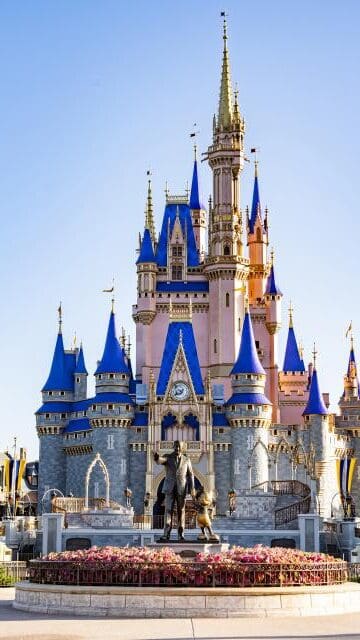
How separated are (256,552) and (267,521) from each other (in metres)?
36.7

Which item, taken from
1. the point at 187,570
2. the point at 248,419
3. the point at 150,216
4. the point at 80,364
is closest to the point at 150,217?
the point at 150,216

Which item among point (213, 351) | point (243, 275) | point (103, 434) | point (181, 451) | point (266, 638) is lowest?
point (266, 638)

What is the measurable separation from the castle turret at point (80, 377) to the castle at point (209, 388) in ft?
Result: 0.34

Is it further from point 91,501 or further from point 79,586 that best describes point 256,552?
point 91,501

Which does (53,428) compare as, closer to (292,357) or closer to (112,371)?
(112,371)

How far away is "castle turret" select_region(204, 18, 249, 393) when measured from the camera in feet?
279

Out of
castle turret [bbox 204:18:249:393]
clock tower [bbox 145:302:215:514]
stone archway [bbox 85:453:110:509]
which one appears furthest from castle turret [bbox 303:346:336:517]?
stone archway [bbox 85:453:110:509]

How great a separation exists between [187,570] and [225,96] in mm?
69293

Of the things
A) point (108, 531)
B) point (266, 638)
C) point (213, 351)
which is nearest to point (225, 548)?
point (266, 638)

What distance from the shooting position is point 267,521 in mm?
64500

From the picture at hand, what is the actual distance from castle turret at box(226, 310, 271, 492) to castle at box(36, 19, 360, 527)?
0.29ft

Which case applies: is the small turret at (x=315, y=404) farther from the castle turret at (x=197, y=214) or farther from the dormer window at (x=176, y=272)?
the castle turret at (x=197, y=214)

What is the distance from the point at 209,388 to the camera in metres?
77.2

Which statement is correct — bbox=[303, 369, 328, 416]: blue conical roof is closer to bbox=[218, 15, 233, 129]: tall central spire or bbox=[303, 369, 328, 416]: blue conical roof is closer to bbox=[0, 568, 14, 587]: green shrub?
bbox=[218, 15, 233, 129]: tall central spire
